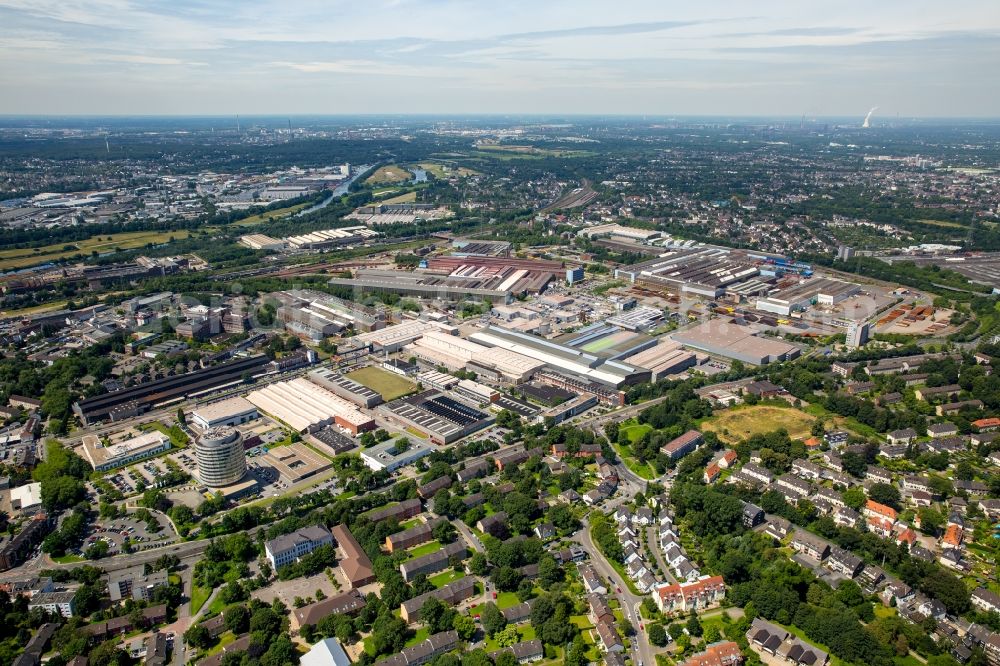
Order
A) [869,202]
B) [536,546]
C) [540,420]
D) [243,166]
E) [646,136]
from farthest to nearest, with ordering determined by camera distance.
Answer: [646,136], [243,166], [869,202], [540,420], [536,546]

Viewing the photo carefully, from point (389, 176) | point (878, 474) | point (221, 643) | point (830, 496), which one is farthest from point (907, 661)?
point (389, 176)

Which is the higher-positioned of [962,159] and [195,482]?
[962,159]

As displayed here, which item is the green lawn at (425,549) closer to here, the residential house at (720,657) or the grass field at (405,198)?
the residential house at (720,657)

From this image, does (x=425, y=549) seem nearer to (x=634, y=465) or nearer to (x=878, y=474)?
(x=634, y=465)

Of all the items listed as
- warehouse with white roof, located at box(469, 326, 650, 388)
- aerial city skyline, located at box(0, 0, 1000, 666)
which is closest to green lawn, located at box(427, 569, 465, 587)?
aerial city skyline, located at box(0, 0, 1000, 666)

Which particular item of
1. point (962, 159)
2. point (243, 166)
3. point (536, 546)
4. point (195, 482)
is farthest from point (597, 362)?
point (962, 159)

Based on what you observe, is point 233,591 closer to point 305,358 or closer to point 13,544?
point 13,544

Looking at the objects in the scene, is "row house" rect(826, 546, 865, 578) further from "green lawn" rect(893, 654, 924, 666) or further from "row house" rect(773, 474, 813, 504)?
"row house" rect(773, 474, 813, 504)
